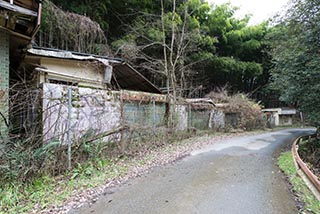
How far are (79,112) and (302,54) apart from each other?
30.9 feet

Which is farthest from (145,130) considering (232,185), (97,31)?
(97,31)

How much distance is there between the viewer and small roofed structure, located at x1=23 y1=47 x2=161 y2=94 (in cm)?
648

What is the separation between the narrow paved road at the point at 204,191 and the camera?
10.9 ft

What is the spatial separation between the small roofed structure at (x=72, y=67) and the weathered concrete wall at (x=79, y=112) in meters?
1.20

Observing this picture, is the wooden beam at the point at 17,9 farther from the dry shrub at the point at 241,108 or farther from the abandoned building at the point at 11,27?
the dry shrub at the point at 241,108

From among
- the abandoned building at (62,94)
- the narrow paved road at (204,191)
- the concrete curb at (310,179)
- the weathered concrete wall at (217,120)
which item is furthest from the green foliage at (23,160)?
the weathered concrete wall at (217,120)

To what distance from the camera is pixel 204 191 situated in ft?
13.1

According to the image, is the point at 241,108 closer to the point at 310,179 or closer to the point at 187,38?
the point at 187,38

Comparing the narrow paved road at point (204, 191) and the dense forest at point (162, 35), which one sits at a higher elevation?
the dense forest at point (162, 35)

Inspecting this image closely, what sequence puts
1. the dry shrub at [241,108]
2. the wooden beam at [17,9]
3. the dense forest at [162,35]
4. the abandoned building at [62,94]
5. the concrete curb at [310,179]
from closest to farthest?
the concrete curb at [310,179]
the wooden beam at [17,9]
the abandoned building at [62,94]
the dense forest at [162,35]
the dry shrub at [241,108]

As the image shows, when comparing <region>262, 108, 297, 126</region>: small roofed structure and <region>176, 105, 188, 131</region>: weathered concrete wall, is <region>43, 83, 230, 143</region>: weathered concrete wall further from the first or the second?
<region>262, 108, 297, 126</region>: small roofed structure

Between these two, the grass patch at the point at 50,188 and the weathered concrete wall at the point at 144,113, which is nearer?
the grass patch at the point at 50,188

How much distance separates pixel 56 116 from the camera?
4.93 metres

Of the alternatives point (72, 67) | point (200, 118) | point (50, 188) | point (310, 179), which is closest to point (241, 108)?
point (200, 118)
